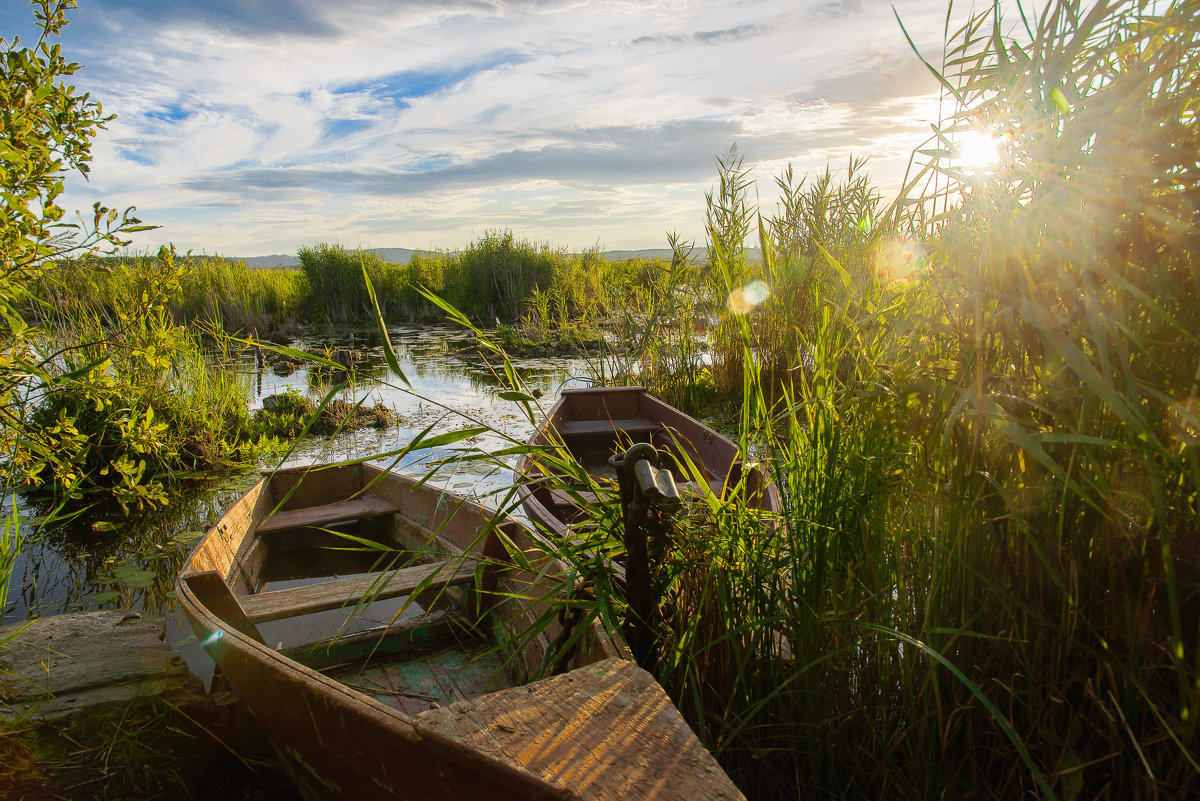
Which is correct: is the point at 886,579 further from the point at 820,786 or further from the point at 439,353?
the point at 439,353

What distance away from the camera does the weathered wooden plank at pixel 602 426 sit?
5713 millimetres

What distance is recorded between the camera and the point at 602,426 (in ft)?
19.9

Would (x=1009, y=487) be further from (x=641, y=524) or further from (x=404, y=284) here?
(x=404, y=284)

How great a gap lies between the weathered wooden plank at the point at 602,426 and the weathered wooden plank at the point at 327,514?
1798 mm

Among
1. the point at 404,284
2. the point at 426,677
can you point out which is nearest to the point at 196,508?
the point at 426,677

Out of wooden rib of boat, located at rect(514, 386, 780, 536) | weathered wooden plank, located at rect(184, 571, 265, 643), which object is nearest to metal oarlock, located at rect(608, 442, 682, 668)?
weathered wooden plank, located at rect(184, 571, 265, 643)

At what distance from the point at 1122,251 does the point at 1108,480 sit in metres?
0.42

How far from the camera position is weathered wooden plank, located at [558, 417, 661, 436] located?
5.71 meters

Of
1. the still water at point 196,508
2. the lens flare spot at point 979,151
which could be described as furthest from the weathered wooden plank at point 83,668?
the lens flare spot at point 979,151

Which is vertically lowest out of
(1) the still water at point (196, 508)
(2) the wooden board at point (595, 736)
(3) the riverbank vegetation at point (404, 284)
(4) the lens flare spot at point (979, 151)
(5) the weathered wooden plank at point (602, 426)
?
(1) the still water at point (196, 508)

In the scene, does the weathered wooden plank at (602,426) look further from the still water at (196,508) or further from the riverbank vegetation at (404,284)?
the riverbank vegetation at (404,284)

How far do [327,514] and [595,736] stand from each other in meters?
3.32

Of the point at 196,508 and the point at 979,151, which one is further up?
the point at 979,151

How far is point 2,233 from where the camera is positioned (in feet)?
8.03
